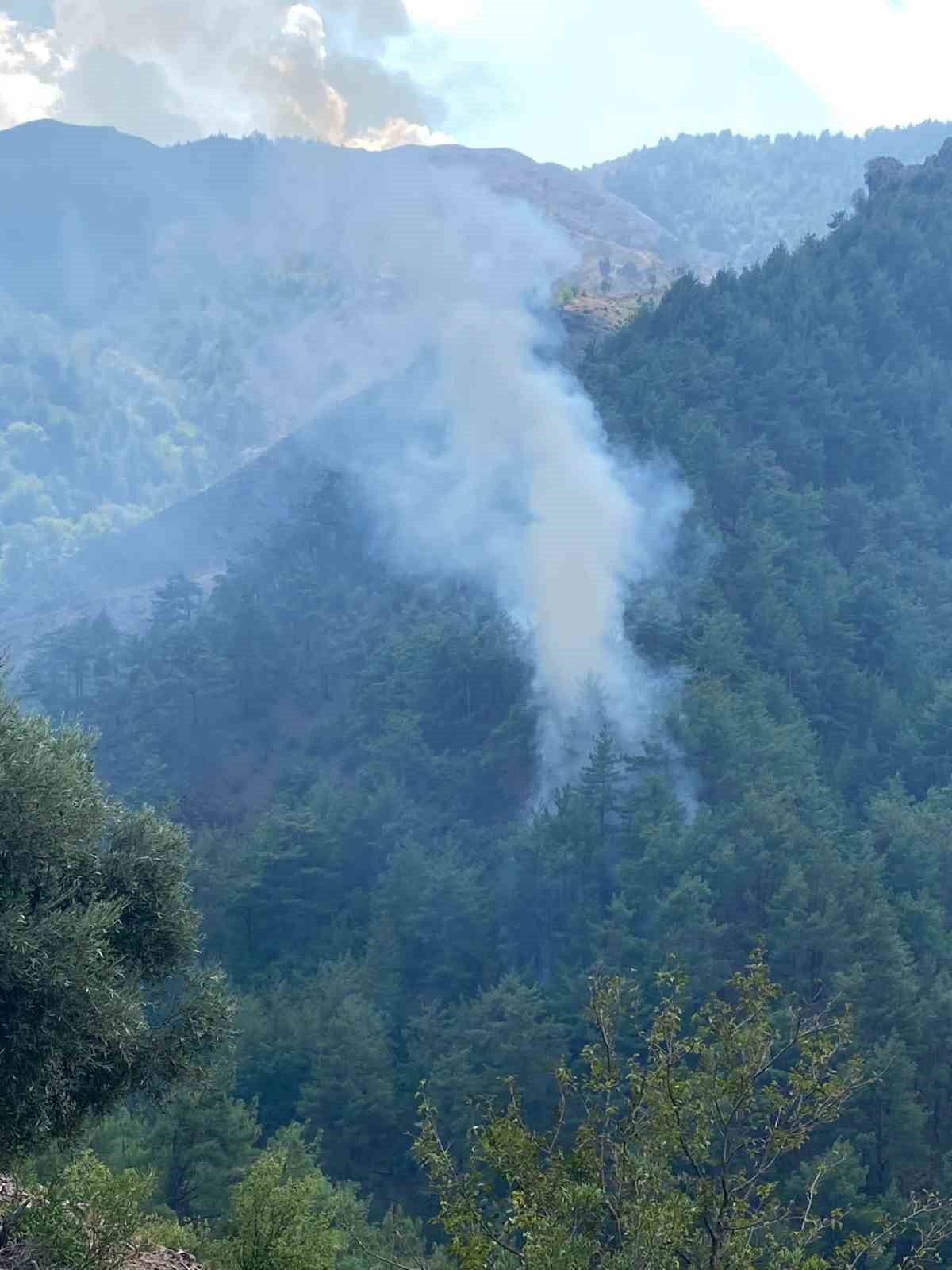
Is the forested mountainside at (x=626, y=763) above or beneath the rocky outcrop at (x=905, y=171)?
beneath

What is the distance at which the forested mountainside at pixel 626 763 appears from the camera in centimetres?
4109

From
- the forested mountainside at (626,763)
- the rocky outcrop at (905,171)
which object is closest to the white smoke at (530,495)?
the forested mountainside at (626,763)

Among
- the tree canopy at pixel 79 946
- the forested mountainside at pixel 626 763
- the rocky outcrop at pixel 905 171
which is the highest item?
the rocky outcrop at pixel 905 171

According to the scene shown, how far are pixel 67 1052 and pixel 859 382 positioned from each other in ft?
234

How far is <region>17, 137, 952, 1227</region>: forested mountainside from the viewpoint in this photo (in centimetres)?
4109

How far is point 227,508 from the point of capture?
11656 centimetres

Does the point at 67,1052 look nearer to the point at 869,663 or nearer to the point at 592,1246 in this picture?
the point at 592,1246

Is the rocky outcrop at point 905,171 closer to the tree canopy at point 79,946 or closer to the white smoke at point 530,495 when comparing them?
the white smoke at point 530,495

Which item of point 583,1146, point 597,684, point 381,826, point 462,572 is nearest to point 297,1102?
point 381,826

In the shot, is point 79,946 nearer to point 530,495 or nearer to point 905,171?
point 530,495

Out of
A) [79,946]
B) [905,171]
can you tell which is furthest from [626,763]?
[905,171]

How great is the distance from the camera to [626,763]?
54.1 meters

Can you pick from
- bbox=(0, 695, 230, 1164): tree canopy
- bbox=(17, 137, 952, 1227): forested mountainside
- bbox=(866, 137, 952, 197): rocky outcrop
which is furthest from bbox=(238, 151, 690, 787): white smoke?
bbox=(0, 695, 230, 1164): tree canopy

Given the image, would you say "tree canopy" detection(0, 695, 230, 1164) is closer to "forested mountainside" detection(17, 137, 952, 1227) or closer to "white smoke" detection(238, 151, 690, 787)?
"forested mountainside" detection(17, 137, 952, 1227)
